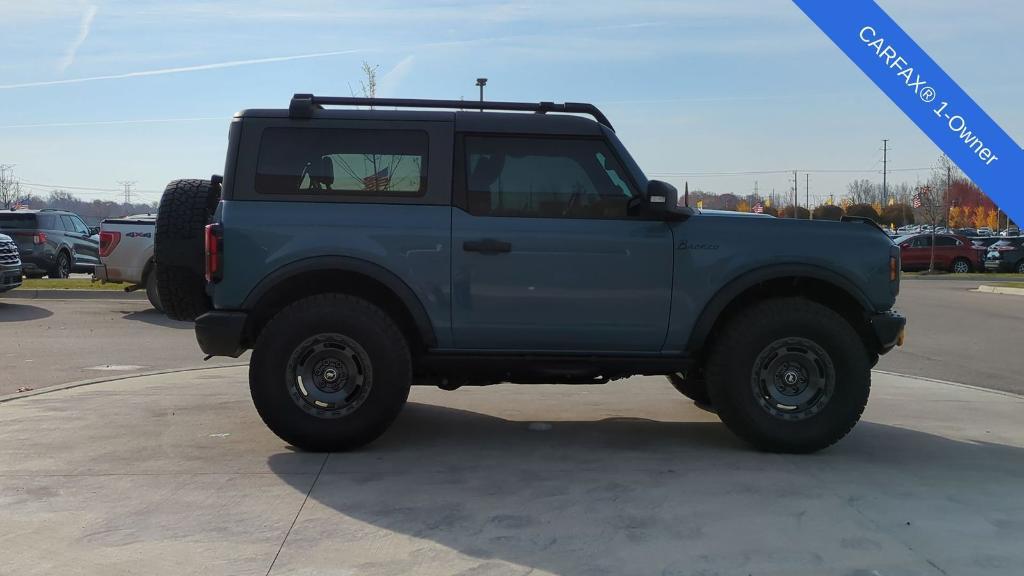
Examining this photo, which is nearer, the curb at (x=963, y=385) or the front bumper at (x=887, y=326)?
the front bumper at (x=887, y=326)

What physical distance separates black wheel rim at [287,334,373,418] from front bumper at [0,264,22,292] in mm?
11784

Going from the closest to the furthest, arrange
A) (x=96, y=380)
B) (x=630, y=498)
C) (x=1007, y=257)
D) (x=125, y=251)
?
(x=630, y=498) < (x=96, y=380) < (x=125, y=251) < (x=1007, y=257)

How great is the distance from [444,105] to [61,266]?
809 inches

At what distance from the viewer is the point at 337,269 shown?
19.0 ft

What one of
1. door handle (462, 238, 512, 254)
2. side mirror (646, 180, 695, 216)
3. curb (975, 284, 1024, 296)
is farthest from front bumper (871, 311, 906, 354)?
curb (975, 284, 1024, 296)

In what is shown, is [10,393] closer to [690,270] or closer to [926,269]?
[690,270]

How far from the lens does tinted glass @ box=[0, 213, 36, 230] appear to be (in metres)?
22.4

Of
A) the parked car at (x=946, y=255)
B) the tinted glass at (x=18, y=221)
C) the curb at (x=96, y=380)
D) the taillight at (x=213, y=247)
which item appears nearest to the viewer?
the taillight at (x=213, y=247)

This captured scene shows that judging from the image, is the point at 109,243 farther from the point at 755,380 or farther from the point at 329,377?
the point at 755,380

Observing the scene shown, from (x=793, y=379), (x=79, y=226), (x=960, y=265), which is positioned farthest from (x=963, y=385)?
(x=960, y=265)

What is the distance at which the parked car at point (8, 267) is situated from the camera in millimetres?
15219

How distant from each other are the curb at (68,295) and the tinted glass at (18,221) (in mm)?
5288

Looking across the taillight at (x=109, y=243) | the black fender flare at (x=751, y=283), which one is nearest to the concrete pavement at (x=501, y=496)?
the black fender flare at (x=751, y=283)

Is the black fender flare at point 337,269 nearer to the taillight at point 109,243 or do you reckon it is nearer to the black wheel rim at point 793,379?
the black wheel rim at point 793,379
